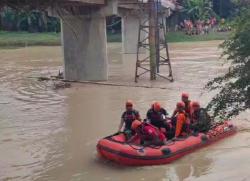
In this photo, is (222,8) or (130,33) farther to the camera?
(222,8)

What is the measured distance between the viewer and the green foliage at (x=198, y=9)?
58.8 m

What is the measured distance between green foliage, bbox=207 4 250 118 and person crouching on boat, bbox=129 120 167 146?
341cm

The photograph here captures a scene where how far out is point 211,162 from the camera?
12.1 m

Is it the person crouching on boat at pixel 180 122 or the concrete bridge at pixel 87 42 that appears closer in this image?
the person crouching on boat at pixel 180 122

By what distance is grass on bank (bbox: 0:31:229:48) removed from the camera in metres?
51.2

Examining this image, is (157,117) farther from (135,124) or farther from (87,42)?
(87,42)

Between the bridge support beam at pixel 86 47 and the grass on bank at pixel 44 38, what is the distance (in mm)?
26780

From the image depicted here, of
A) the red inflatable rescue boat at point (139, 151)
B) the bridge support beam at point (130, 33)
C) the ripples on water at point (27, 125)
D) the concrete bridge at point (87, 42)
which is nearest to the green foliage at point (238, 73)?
the red inflatable rescue boat at point (139, 151)

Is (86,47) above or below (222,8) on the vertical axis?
below

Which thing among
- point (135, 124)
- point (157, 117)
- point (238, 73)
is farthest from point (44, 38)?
point (238, 73)

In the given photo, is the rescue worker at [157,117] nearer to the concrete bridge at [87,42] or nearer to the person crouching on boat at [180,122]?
the person crouching on boat at [180,122]

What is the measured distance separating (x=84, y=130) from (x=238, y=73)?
783 centimetres

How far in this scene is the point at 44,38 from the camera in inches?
2092

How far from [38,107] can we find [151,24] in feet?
25.7
